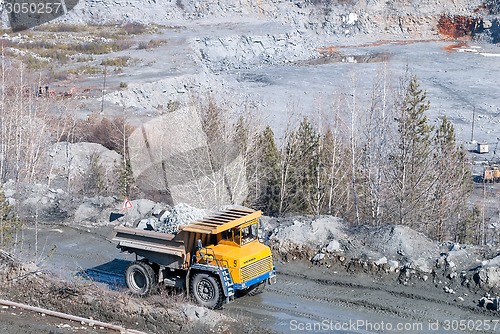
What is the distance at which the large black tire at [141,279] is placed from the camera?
15008 millimetres

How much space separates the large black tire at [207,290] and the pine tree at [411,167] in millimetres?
8464

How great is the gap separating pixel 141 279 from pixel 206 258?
6.13 feet

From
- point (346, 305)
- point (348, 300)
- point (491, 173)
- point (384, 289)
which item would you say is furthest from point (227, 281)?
point (491, 173)

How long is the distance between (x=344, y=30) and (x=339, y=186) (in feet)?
168

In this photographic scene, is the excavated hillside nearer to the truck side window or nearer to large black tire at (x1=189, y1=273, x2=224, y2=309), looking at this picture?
the truck side window

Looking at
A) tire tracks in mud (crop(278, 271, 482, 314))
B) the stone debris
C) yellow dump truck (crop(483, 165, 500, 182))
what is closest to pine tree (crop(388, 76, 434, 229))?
tire tracks in mud (crop(278, 271, 482, 314))

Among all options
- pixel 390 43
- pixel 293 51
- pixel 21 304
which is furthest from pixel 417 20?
pixel 21 304

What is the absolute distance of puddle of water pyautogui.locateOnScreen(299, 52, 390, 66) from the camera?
5962cm

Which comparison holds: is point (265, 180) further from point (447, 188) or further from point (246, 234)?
point (246, 234)

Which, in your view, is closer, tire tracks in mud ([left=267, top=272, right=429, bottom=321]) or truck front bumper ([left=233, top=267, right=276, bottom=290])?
truck front bumper ([left=233, top=267, right=276, bottom=290])

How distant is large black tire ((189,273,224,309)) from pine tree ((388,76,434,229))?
8.46 m

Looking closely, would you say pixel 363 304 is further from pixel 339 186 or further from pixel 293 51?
pixel 293 51

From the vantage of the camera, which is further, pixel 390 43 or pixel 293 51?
pixel 390 43

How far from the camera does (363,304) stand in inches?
594
